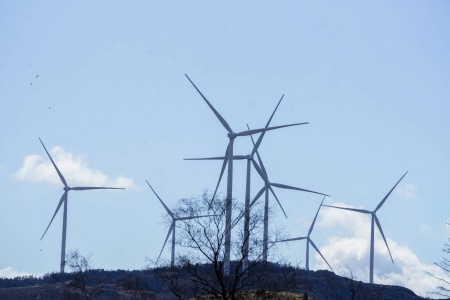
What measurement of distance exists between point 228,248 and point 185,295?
12.9 meters

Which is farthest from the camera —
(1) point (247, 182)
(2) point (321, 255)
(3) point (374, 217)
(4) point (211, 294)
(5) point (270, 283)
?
(2) point (321, 255)

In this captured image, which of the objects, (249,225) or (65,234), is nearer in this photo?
(249,225)

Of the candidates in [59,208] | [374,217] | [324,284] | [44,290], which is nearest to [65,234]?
[59,208]

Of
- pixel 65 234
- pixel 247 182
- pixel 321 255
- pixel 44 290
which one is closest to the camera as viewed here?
pixel 247 182

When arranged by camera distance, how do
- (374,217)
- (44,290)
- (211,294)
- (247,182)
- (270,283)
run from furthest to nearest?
(44,290)
(374,217)
(247,182)
(270,283)
(211,294)

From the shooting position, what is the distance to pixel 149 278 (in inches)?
7544

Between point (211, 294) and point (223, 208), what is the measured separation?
661 centimetres

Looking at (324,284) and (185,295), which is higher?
(324,284)

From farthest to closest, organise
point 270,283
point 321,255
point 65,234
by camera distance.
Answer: point 321,255
point 65,234
point 270,283

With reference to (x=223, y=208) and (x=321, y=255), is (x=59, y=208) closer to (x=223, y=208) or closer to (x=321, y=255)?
(x=321, y=255)

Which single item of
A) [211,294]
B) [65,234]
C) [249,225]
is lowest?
[211,294]

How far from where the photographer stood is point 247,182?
10856cm

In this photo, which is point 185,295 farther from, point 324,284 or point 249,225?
point 324,284

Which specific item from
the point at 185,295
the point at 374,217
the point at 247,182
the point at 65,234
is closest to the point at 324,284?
the point at 374,217
